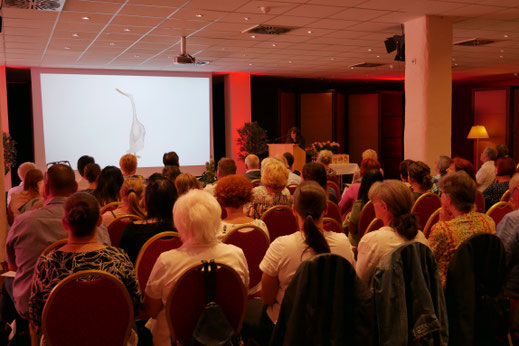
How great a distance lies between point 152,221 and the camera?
10.8ft

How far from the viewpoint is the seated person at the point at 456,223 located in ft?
9.53

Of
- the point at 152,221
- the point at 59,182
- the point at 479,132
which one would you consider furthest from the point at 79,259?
the point at 479,132

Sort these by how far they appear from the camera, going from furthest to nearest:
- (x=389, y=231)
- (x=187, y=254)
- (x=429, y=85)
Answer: (x=429, y=85), (x=389, y=231), (x=187, y=254)

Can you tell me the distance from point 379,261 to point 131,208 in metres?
2.12

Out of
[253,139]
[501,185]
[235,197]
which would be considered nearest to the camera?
[235,197]

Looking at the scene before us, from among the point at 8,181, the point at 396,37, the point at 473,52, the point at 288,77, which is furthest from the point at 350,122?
the point at 8,181

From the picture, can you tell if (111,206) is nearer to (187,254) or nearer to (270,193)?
(270,193)

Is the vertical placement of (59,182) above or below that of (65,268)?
above

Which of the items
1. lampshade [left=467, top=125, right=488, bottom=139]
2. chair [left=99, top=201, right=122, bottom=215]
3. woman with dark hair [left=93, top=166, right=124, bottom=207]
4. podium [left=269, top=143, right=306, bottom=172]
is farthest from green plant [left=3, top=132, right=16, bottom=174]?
lampshade [left=467, top=125, right=488, bottom=139]

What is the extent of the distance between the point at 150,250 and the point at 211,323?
82 cm

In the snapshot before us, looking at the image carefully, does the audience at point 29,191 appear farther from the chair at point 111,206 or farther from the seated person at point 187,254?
the seated person at point 187,254

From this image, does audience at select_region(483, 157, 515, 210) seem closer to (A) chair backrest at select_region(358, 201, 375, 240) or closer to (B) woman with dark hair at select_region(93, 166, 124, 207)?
(A) chair backrest at select_region(358, 201, 375, 240)

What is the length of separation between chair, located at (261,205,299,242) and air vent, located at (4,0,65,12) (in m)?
4.21

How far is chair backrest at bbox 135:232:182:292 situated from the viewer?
292 cm
